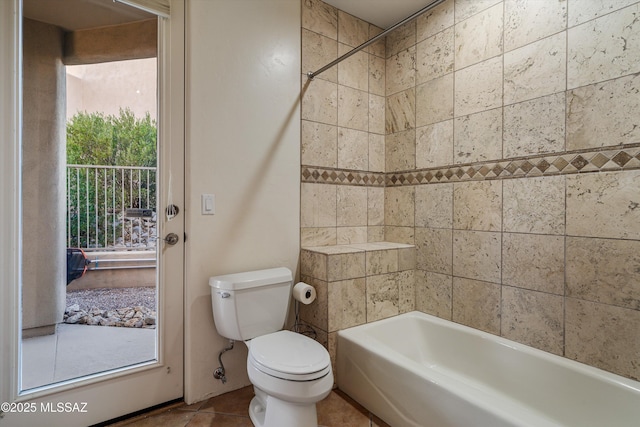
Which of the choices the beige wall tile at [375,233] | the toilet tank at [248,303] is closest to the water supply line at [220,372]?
the toilet tank at [248,303]

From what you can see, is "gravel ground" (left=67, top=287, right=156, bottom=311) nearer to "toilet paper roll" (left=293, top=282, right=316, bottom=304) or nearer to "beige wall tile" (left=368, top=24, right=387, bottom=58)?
"toilet paper roll" (left=293, top=282, right=316, bottom=304)

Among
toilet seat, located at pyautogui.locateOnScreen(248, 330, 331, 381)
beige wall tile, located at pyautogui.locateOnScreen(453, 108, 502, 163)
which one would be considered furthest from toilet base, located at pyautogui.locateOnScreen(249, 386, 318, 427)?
beige wall tile, located at pyautogui.locateOnScreen(453, 108, 502, 163)

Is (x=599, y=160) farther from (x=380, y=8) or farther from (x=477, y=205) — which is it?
(x=380, y=8)

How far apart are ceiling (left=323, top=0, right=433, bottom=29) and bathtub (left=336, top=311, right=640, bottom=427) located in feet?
7.23

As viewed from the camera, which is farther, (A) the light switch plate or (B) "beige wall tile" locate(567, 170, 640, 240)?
(A) the light switch plate

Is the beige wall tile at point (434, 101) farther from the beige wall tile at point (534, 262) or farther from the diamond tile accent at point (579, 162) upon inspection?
the beige wall tile at point (534, 262)

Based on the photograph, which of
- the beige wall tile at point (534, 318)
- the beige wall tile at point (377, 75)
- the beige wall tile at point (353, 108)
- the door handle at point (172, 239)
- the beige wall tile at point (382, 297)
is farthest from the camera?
the beige wall tile at point (377, 75)

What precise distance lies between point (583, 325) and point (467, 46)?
67.2 inches

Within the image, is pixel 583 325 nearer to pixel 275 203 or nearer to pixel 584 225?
pixel 584 225

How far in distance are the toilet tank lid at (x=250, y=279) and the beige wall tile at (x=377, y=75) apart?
62.9 inches

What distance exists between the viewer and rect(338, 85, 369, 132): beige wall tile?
7.70 ft

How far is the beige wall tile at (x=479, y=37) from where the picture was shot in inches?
73.3

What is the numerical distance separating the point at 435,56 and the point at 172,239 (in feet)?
6.87

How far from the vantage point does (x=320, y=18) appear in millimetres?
2256
